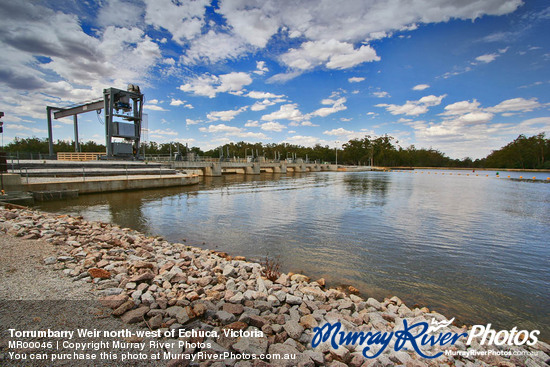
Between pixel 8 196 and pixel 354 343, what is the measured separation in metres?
22.5

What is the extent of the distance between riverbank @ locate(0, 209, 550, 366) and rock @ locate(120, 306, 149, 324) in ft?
0.05

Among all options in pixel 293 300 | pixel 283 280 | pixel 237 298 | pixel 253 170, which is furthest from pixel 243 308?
pixel 253 170

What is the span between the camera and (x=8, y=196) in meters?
16.2

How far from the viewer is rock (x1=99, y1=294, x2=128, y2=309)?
4062 mm

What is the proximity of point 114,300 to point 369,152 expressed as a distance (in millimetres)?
156228

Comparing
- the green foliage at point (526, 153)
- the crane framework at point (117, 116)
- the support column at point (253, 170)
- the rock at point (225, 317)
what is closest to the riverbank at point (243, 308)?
the rock at point (225, 317)

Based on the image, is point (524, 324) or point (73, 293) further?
point (524, 324)

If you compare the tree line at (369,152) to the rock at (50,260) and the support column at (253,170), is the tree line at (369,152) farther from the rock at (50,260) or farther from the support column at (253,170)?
the rock at (50,260)

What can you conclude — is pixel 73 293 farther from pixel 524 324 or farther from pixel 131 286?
pixel 524 324

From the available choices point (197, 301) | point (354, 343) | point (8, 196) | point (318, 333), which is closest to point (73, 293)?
point (197, 301)

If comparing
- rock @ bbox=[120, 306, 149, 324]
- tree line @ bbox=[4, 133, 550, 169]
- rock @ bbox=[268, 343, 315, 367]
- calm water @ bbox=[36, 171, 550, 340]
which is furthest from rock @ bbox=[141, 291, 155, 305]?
tree line @ bbox=[4, 133, 550, 169]

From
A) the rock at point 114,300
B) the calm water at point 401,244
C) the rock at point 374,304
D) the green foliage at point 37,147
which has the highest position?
the green foliage at point 37,147

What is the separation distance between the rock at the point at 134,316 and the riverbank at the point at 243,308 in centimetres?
1

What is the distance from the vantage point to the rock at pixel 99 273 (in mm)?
5167
